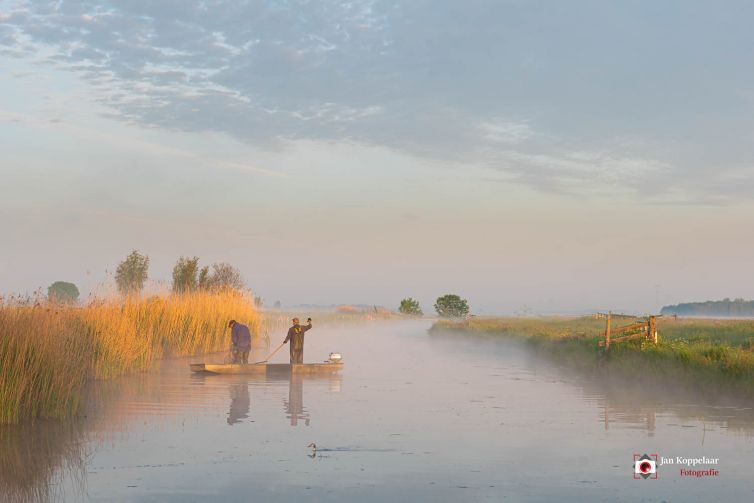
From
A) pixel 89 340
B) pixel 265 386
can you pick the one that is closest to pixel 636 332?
pixel 265 386

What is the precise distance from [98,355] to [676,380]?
57.8 ft

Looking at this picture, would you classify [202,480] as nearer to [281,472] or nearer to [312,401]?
[281,472]

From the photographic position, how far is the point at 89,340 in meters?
24.3

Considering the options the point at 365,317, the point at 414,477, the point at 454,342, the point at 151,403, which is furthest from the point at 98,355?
the point at 365,317

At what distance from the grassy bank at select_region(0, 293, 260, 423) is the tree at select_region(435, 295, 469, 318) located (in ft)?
206

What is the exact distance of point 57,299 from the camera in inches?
1038

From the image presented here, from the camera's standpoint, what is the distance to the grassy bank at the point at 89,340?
15977 mm

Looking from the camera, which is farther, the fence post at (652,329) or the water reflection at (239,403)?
the fence post at (652,329)

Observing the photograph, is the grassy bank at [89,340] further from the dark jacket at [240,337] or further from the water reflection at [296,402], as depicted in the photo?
the water reflection at [296,402]

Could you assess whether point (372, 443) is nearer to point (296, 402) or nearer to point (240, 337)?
point (296, 402)

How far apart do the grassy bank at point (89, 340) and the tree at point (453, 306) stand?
62764 mm

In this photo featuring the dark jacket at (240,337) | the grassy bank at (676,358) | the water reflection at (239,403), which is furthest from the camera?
the dark jacket at (240,337)

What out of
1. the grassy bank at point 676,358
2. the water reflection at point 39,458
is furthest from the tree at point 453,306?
the water reflection at point 39,458

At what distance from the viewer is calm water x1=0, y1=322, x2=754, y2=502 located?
470 inches
